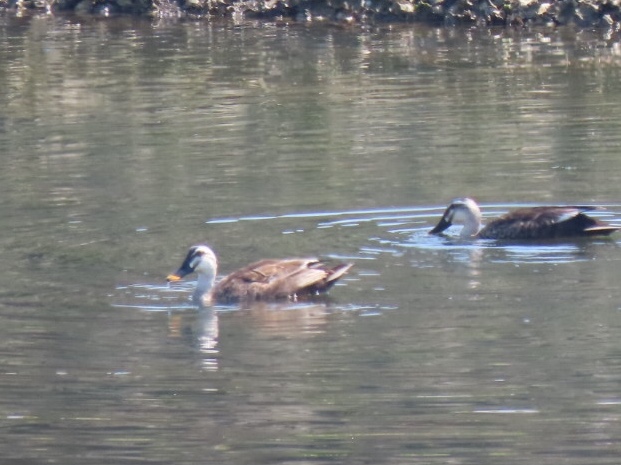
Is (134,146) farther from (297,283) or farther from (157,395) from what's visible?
(157,395)

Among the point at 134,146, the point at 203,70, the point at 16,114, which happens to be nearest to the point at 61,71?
the point at 203,70

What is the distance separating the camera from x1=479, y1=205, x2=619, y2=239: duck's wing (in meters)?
11.9

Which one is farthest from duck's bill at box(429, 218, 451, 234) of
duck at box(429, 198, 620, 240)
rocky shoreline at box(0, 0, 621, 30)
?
rocky shoreline at box(0, 0, 621, 30)

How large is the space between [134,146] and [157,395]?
8.96 m

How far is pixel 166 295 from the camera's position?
10.5m

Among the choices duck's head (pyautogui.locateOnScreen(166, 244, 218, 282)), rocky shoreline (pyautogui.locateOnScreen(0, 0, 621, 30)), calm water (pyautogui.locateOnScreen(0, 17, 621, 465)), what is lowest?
calm water (pyautogui.locateOnScreen(0, 17, 621, 465))

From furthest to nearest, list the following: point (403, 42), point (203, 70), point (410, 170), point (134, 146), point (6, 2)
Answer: point (6, 2), point (403, 42), point (203, 70), point (134, 146), point (410, 170)

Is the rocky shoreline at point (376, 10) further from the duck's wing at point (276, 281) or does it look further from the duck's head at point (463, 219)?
the duck's wing at point (276, 281)

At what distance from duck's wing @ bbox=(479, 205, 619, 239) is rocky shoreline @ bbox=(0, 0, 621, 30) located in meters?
16.9

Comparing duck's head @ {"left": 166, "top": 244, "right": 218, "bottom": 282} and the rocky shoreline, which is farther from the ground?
the rocky shoreline

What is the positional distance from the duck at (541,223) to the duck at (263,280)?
6.47 ft

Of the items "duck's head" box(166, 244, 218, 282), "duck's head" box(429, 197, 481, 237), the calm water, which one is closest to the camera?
the calm water

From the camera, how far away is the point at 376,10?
3094 cm

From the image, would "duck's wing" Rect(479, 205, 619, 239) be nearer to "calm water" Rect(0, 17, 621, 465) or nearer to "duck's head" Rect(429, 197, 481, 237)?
"calm water" Rect(0, 17, 621, 465)
